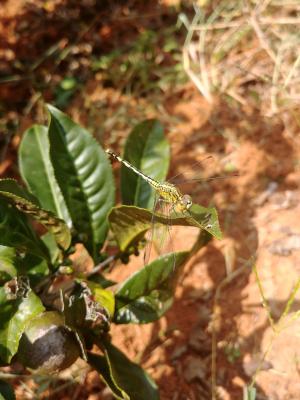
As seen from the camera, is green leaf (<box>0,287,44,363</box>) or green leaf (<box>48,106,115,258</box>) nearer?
green leaf (<box>0,287,44,363</box>)

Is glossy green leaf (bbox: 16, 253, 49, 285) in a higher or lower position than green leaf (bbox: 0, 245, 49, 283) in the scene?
lower

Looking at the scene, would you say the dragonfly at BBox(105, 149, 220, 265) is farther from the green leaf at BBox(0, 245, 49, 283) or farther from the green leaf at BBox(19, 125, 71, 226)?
the green leaf at BBox(0, 245, 49, 283)

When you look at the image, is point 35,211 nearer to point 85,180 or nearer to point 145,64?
point 85,180

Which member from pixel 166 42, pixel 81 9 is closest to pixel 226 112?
pixel 166 42

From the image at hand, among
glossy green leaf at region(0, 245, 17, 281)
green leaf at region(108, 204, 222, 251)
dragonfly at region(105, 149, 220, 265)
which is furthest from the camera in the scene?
dragonfly at region(105, 149, 220, 265)

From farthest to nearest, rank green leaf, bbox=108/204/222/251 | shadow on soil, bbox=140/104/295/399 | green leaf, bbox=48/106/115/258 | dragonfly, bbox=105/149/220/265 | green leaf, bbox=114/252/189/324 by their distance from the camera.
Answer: shadow on soil, bbox=140/104/295/399 → green leaf, bbox=48/106/115/258 → green leaf, bbox=114/252/189/324 → dragonfly, bbox=105/149/220/265 → green leaf, bbox=108/204/222/251

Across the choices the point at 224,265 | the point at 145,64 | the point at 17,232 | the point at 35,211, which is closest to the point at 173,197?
the point at 35,211

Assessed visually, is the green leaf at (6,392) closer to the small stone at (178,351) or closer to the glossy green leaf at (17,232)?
the glossy green leaf at (17,232)

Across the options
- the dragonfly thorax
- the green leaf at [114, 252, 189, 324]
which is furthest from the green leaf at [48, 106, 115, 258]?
the dragonfly thorax

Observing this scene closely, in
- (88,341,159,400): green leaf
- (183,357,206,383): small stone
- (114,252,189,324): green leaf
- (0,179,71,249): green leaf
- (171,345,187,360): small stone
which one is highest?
(0,179,71,249): green leaf
